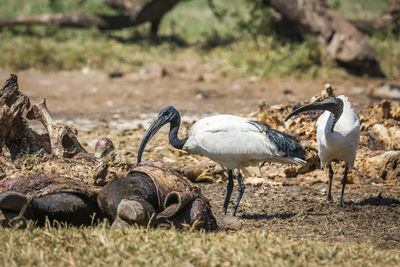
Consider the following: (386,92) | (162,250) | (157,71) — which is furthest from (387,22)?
(162,250)

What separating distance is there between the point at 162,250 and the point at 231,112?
19.7ft

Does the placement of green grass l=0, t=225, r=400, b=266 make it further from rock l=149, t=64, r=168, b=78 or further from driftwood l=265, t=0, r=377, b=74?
driftwood l=265, t=0, r=377, b=74

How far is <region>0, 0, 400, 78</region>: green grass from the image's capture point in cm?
1205

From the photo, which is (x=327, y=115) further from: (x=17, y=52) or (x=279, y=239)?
(x=17, y=52)

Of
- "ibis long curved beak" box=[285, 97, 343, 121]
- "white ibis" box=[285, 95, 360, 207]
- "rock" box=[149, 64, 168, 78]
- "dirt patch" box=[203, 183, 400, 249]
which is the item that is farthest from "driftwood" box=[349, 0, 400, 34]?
"ibis long curved beak" box=[285, 97, 343, 121]

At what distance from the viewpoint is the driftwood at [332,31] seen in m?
11.6

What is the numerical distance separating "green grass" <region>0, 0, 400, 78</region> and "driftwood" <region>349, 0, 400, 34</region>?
288 mm

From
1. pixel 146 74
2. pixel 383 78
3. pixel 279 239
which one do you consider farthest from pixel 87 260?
pixel 383 78

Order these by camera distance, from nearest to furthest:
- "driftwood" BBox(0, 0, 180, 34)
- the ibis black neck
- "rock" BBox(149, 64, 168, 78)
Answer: the ibis black neck → "rock" BBox(149, 64, 168, 78) → "driftwood" BBox(0, 0, 180, 34)

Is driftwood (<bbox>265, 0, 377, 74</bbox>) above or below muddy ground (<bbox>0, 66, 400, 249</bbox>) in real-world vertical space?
above

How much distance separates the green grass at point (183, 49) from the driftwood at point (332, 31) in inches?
10.8

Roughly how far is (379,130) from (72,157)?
11.3 feet

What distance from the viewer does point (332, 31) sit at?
38.7 ft

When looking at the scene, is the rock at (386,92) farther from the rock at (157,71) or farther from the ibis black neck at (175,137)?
the ibis black neck at (175,137)
